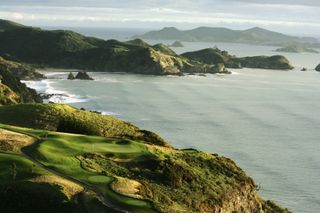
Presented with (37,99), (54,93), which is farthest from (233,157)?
(54,93)

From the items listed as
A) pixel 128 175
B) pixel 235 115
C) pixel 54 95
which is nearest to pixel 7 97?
pixel 54 95

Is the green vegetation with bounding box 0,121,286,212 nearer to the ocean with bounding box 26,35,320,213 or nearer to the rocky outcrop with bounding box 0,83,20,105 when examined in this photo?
the ocean with bounding box 26,35,320,213

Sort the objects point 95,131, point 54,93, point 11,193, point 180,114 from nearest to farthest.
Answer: point 11,193 < point 95,131 < point 180,114 < point 54,93

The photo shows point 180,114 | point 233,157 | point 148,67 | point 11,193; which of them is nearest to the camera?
point 11,193

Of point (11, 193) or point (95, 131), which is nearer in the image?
point (11, 193)

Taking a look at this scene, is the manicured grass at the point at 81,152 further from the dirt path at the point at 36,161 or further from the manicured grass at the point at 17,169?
the manicured grass at the point at 17,169

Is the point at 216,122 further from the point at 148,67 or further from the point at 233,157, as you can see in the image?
the point at 148,67
